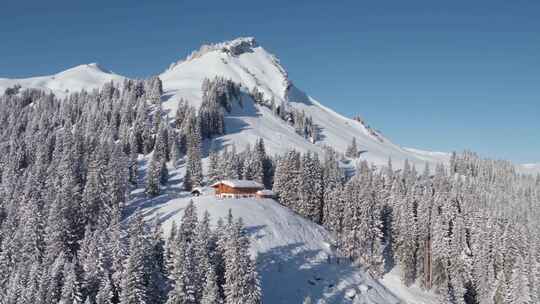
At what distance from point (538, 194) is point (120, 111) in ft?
505

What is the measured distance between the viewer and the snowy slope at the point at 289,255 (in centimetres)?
7475

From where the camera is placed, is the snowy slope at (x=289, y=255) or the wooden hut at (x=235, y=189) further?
the wooden hut at (x=235, y=189)

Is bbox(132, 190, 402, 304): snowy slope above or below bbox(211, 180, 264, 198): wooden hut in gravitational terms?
below

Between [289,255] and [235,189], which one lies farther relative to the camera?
[235,189]

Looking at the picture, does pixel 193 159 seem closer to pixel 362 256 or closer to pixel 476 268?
pixel 362 256

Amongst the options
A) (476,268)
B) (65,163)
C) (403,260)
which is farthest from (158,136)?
(476,268)

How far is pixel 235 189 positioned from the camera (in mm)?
99625

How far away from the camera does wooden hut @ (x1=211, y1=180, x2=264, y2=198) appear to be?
3915 inches

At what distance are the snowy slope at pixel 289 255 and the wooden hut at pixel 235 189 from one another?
12.6 feet

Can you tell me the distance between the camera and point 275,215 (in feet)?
303

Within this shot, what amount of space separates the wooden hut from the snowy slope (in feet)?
12.6

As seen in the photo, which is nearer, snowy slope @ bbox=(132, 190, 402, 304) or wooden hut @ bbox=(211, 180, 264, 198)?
snowy slope @ bbox=(132, 190, 402, 304)

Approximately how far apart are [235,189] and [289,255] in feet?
74.5

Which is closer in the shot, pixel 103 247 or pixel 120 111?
pixel 103 247
